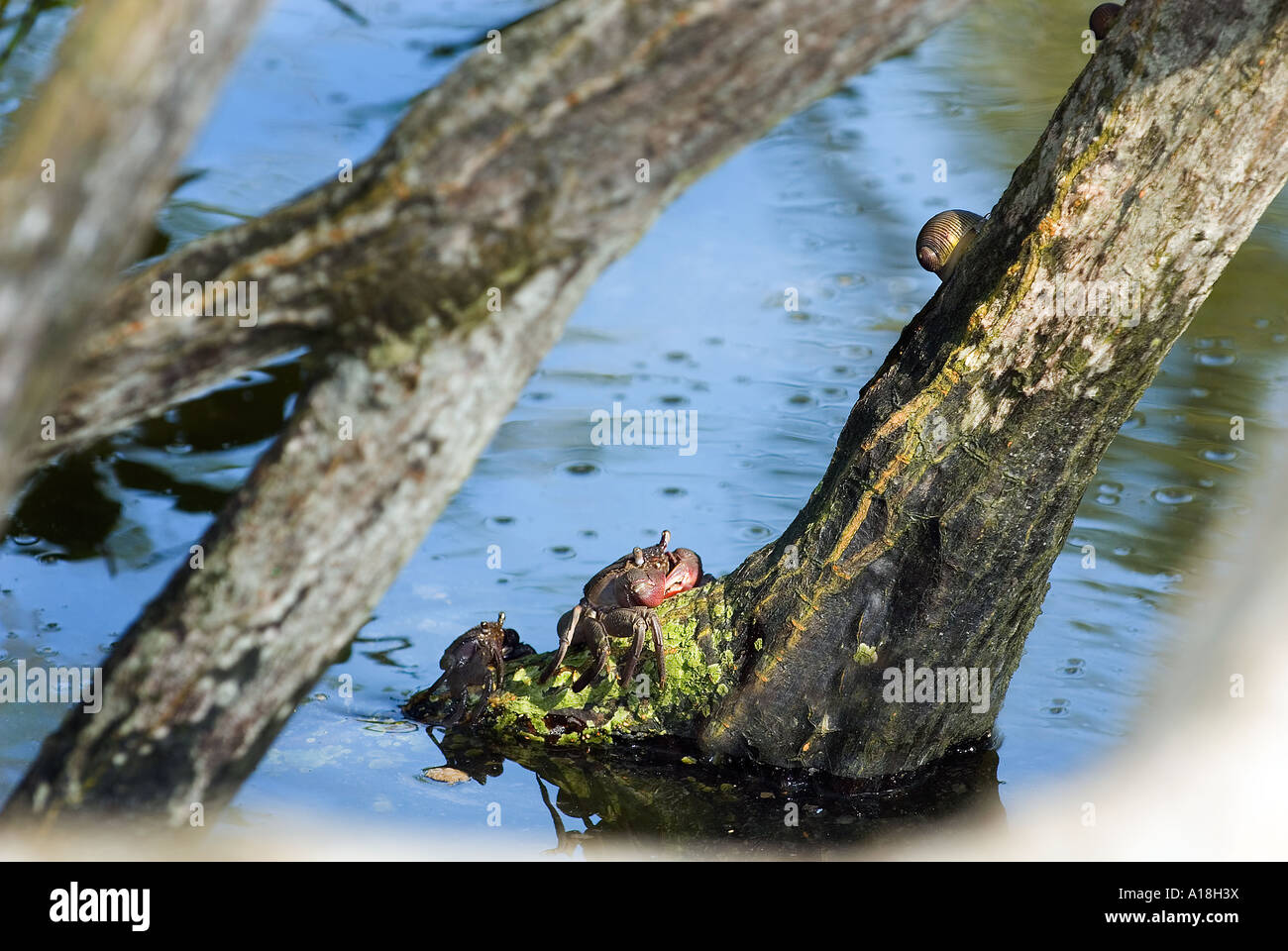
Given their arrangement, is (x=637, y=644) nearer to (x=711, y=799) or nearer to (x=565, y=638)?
(x=565, y=638)

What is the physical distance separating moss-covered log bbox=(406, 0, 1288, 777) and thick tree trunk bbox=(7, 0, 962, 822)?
3.21 feet

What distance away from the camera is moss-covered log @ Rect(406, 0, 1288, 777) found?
274 centimetres

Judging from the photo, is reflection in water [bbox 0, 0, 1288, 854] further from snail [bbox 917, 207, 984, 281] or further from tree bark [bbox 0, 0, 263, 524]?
tree bark [bbox 0, 0, 263, 524]

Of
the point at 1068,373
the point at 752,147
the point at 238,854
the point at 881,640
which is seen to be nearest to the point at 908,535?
the point at 881,640

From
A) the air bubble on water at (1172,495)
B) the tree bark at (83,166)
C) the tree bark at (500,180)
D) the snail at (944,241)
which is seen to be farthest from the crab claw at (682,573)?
the tree bark at (83,166)

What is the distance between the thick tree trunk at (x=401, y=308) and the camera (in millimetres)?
1938

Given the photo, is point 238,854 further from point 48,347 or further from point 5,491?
point 48,347

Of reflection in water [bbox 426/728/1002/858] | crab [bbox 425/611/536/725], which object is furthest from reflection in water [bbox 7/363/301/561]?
reflection in water [bbox 426/728/1002/858]

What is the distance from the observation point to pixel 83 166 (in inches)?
63.3

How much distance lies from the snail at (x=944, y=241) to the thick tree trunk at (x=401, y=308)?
51.5 inches

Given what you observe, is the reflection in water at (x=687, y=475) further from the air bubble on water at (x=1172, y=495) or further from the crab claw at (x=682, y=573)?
the crab claw at (x=682, y=573)

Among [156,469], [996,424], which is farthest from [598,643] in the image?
[156,469]

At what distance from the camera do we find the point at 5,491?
1805 millimetres

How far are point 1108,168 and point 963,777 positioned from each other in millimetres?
1883
